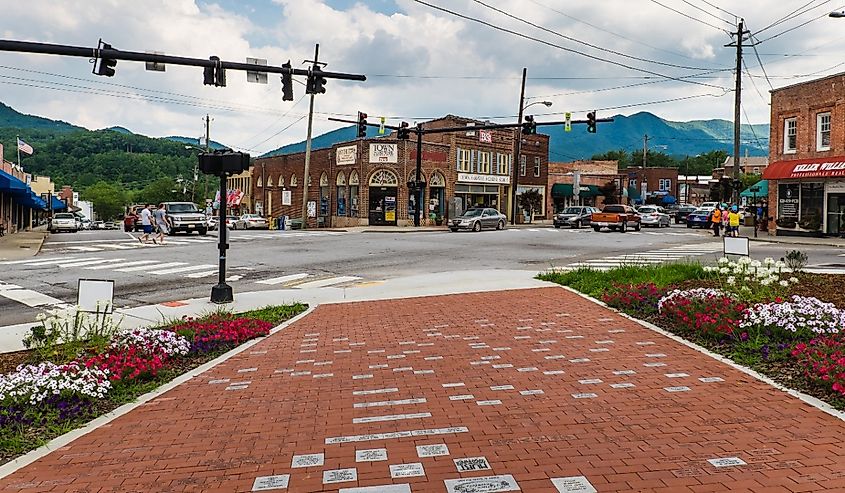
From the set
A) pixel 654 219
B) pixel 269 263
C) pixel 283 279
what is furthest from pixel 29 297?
pixel 654 219

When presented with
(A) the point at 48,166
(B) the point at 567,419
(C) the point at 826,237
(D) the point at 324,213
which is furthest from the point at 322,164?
(A) the point at 48,166

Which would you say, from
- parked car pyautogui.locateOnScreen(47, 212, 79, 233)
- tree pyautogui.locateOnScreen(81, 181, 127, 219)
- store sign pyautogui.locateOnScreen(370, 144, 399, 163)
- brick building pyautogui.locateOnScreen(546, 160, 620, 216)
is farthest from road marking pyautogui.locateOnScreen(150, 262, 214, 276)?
tree pyautogui.locateOnScreen(81, 181, 127, 219)

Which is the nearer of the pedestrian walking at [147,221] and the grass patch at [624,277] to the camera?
the grass patch at [624,277]

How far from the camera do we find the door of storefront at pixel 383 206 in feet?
166

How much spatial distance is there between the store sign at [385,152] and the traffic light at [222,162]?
1504 inches

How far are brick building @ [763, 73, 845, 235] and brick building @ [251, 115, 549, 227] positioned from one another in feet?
75.3

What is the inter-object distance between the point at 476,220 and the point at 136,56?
2849 cm

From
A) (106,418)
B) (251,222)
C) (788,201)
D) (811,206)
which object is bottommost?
(106,418)

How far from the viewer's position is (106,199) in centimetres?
13688

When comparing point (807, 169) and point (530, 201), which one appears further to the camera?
point (530, 201)

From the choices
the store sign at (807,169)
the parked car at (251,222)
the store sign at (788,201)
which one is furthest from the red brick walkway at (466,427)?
the parked car at (251,222)

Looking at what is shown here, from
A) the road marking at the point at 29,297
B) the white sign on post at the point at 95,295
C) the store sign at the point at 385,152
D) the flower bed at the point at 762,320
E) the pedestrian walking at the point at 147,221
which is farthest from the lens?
the store sign at the point at 385,152

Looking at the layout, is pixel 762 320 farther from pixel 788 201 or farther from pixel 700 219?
Answer: pixel 700 219

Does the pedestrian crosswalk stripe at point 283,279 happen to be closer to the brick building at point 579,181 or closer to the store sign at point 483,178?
the store sign at point 483,178
